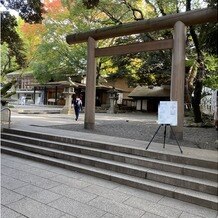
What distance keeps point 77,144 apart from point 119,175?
2232 mm

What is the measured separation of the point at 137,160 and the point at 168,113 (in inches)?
60.7

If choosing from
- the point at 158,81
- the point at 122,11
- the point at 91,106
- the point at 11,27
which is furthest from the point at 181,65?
the point at 158,81

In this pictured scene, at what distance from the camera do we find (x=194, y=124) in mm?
13109

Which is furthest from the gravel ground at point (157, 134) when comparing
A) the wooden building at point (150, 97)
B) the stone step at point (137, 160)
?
the wooden building at point (150, 97)

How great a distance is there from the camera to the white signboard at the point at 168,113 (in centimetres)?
640

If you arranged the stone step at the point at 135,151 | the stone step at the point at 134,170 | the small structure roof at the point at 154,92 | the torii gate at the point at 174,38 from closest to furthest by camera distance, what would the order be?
the stone step at the point at 134,170 < the stone step at the point at 135,151 < the torii gate at the point at 174,38 < the small structure roof at the point at 154,92

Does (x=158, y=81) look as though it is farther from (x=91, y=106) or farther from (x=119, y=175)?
(x=119, y=175)

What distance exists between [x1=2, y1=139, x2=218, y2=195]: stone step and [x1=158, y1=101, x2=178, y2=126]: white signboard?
4.78 ft

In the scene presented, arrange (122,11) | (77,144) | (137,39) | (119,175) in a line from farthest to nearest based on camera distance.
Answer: (137,39) → (122,11) → (77,144) → (119,175)

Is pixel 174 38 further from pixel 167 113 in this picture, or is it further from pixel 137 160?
pixel 137 160

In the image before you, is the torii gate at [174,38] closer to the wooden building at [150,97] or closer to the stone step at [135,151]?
the stone step at [135,151]

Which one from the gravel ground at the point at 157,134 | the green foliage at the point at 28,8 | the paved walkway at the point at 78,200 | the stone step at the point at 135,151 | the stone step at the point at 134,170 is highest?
the green foliage at the point at 28,8

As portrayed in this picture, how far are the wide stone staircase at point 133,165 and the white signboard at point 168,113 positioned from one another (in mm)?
932

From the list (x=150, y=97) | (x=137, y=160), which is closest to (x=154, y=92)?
(x=150, y=97)
